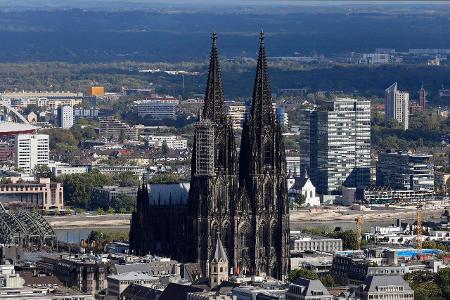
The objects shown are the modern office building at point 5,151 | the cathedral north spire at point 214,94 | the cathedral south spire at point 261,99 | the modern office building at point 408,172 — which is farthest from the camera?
the modern office building at point 5,151

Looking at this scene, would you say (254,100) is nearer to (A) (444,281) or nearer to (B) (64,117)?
(A) (444,281)

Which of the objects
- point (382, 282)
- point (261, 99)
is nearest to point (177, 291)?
point (382, 282)

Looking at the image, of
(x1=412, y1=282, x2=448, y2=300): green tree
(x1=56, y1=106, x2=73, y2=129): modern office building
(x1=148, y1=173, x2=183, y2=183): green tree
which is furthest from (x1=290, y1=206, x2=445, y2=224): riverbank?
(x1=56, y1=106, x2=73, y2=129): modern office building

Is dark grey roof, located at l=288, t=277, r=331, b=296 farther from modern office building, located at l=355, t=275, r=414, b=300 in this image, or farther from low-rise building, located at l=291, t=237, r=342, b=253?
low-rise building, located at l=291, t=237, r=342, b=253

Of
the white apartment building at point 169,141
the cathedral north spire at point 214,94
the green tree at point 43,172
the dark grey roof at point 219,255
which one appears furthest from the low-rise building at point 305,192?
the dark grey roof at point 219,255

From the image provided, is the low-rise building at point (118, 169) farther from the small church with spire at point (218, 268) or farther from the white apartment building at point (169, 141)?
the small church with spire at point (218, 268)

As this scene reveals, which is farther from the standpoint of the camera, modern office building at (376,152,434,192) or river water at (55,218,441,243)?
modern office building at (376,152,434,192)

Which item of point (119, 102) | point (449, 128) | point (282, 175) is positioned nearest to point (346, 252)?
point (282, 175)
